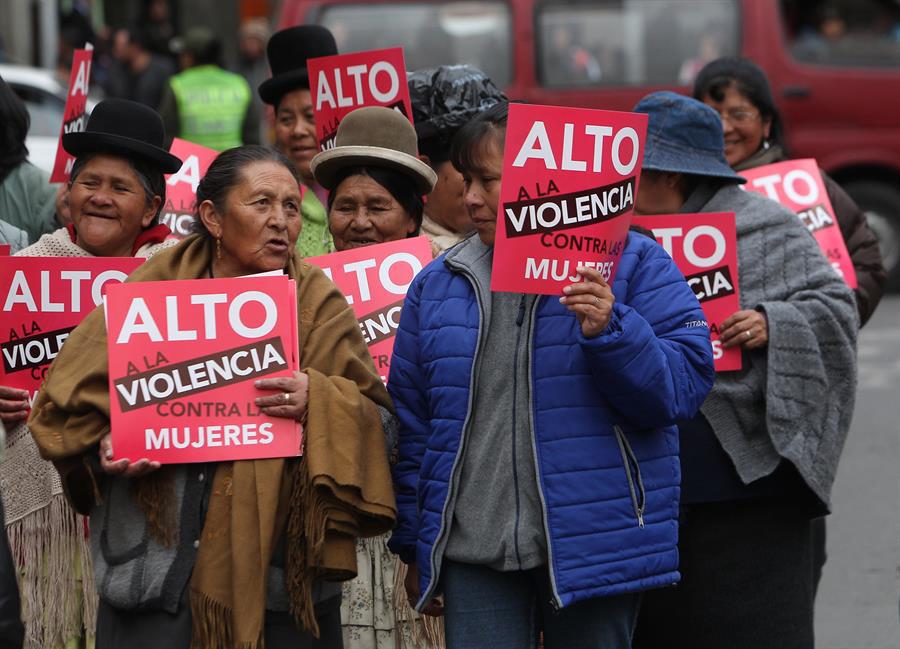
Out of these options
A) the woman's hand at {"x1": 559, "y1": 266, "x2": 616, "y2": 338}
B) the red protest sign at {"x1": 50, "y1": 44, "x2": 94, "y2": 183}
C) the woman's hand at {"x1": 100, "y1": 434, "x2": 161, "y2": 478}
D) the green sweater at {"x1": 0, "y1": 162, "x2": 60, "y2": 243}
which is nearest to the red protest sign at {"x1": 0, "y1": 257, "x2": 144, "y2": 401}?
the woman's hand at {"x1": 100, "y1": 434, "x2": 161, "y2": 478}

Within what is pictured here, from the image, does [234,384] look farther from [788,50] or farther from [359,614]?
[788,50]

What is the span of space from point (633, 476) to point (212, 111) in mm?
7565

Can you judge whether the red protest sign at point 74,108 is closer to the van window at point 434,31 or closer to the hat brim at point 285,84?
the hat brim at point 285,84

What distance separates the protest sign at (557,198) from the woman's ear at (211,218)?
0.69m

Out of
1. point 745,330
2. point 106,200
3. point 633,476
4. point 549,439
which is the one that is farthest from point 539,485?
point 106,200

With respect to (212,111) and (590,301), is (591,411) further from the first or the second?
(212,111)

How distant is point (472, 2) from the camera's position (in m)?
13.3

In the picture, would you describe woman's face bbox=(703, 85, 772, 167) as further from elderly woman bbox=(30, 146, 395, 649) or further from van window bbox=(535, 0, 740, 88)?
van window bbox=(535, 0, 740, 88)

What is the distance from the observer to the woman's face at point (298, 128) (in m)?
5.88

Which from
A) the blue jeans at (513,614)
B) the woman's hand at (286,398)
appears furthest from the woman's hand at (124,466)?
the blue jeans at (513,614)

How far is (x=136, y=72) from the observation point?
16.3 metres

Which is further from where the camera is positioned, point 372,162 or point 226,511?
point 372,162

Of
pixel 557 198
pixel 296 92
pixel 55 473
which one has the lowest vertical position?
pixel 55 473

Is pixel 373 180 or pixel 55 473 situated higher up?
pixel 373 180
